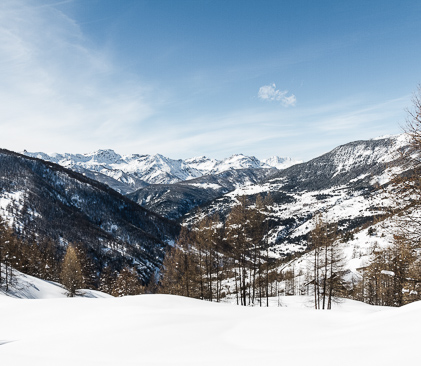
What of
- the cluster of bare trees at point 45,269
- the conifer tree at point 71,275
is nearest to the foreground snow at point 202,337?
the cluster of bare trees at point 45,269

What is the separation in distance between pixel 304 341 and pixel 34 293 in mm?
50458

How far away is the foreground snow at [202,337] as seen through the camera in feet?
21.6

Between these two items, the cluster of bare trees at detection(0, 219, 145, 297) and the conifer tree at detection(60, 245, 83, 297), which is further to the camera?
the conifer tree at detection(60, 245, 83, 297)

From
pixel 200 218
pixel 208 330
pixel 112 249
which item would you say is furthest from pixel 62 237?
pixel 208 330

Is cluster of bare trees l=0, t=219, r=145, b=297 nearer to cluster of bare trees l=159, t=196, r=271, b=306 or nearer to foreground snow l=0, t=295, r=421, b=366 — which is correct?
cluster of bare trees l=159, t=196, r=271, b=306

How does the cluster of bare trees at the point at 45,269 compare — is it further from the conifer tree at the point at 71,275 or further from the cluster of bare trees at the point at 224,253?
the cluster of bare trees at the point at 224,253

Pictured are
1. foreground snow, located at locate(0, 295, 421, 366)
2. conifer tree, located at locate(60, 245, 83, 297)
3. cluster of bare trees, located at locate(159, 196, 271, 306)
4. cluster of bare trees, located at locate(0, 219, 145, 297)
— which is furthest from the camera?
conifer tree, located at locate(60, 245, 83, 297)

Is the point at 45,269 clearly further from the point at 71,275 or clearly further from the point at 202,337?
the point at 202,337

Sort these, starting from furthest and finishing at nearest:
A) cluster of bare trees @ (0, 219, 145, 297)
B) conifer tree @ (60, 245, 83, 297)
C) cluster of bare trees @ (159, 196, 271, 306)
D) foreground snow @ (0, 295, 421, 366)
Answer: conifer tree @ (60, 245, 83, 297) → cluster of bare trees @ (0, 219, 145, 297) → cluster of bare trees @ (159, 196, 271, 306) → foreground snow @ (0, 295, 421, 366)

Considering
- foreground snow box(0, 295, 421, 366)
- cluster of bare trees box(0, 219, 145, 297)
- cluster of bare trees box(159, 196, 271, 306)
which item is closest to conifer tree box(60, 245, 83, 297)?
cluster of bare trees box(0, 219, 145, 297)

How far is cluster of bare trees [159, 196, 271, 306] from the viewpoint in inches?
1075

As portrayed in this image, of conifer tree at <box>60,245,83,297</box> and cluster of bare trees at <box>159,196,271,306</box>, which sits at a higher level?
cluster of bare trees at <box>159,196,271,306</box>

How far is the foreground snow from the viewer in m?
6.58

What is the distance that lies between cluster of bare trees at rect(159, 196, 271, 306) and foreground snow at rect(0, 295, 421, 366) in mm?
13083
